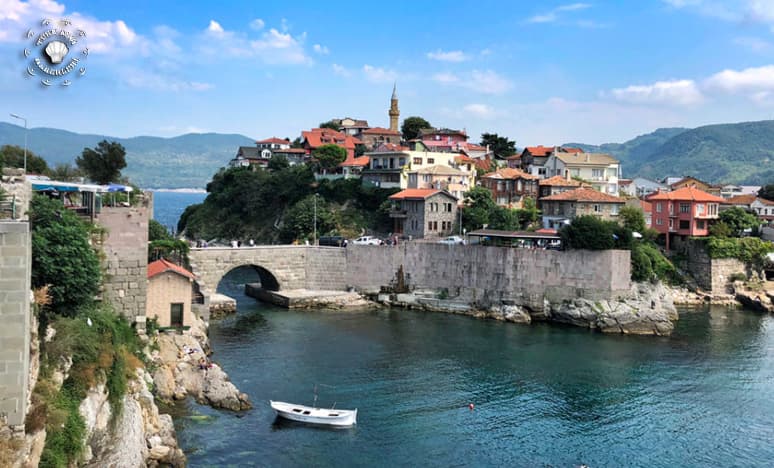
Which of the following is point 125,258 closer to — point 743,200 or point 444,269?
point 444,269

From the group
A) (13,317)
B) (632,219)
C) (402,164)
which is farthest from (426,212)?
(13,317)

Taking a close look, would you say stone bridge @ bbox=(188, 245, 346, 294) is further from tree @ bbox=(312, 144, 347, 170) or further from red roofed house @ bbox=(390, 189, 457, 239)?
tree @ bbox=(312, 144, 347, 170)

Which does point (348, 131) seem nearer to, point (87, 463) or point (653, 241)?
point (653, 241)

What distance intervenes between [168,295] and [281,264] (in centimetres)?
2202

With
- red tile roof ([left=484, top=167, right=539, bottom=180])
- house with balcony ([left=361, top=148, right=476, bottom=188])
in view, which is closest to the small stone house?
house with balcony ([left=361, top=148, right=476, bottom=188])

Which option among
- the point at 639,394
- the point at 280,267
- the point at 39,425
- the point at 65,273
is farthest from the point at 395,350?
the point at 39,425

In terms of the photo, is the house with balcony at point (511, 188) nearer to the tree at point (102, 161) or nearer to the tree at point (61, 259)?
the tree at point (102, 161)

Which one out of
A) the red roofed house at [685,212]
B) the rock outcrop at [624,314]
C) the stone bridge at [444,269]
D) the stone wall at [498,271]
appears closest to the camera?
the rock outcrop at [624,314]

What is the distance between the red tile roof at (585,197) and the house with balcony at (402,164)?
432 inches

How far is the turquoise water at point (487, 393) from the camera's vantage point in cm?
2570

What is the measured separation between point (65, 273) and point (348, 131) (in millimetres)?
82520

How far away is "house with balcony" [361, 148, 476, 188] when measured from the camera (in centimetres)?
7075

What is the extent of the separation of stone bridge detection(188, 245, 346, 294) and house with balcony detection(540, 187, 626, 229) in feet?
65.6

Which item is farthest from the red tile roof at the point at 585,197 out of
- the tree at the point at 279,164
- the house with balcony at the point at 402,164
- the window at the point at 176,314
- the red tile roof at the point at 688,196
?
the window at the point at 176,314
